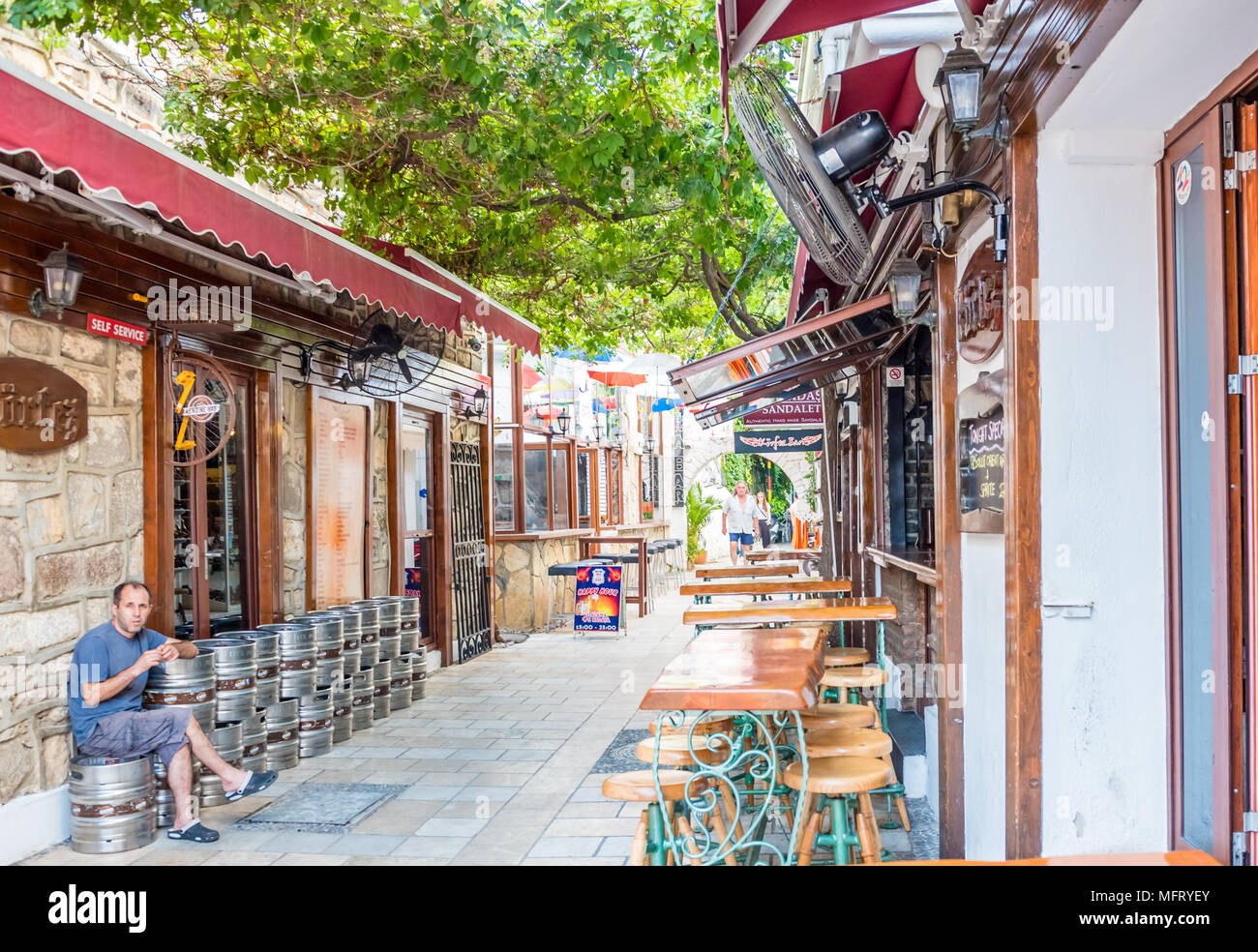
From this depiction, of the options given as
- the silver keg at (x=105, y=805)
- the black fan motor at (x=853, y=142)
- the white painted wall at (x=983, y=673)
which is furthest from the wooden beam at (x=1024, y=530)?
the silver keg at (x=105, y=805)

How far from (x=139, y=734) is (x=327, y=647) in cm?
170

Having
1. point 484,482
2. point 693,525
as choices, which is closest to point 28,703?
point 484,482

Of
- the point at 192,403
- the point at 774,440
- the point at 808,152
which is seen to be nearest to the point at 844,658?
the point at 808,152

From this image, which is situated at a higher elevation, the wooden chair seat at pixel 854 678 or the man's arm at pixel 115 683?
the man's arm at pixel 115 683

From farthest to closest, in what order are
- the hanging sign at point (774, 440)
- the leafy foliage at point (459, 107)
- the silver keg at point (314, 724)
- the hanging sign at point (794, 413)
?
the hanging sign at point (774, 440) → the hanging sign at point (794, 413) → the silver keg at point (314, 724) → the leafy foliage at point (459, 107)

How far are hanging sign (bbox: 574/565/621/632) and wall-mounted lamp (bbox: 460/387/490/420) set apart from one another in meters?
2.15

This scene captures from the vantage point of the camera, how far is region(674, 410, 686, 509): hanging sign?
25.5 metres

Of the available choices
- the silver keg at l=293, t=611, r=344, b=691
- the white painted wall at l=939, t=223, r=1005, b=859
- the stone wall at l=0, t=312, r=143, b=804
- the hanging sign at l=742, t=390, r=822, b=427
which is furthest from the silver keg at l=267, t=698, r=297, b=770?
the hanging sign at l=742, t=390, r=822, b=427

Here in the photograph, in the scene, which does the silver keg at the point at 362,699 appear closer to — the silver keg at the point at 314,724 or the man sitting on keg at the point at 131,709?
the silver keg at the point at 314,724

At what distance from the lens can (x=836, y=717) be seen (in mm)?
4023

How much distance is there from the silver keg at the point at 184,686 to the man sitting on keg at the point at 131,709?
0.42 feet

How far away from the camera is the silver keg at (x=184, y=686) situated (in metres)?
4.80

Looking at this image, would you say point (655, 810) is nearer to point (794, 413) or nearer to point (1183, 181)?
point (1183, 181)
